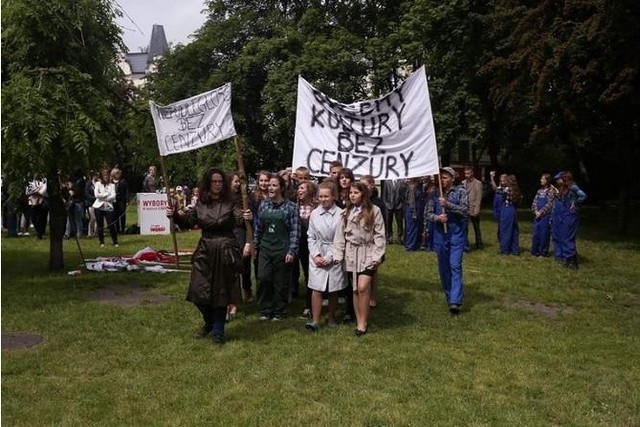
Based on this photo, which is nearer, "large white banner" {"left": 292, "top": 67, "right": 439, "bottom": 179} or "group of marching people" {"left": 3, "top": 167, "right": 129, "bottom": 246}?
"large white banner" {"left": 292, "top": 67, "right": 439, "bottom": 179}

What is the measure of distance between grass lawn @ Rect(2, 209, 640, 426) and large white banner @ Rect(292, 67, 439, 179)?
1972 mm

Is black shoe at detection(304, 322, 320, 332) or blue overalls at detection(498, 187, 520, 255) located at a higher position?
blue overalls at detection(498, 187, 520, 255)

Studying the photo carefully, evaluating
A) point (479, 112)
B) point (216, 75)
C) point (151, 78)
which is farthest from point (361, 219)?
point (151, 78)

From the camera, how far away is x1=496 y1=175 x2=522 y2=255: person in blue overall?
598 inches

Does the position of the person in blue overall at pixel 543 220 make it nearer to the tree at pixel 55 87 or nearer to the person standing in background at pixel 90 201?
the tree at pixel 55 87

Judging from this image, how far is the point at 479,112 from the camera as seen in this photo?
28.6 meters

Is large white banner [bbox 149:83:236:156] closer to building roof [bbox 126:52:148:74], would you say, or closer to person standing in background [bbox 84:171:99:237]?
person standing in background [bbox 84:171:99:237]

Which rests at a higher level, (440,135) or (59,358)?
(440,135)

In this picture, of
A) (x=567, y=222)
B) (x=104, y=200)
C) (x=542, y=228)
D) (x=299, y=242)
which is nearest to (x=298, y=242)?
(x=299, y=242)

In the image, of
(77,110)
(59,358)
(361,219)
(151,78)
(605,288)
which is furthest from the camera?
(151,78)

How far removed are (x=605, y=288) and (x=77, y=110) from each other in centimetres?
881

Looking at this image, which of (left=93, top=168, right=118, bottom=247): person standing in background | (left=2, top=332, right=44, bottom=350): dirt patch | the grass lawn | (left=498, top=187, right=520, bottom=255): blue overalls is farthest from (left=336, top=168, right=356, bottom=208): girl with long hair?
(left=93, top=168, right=118, bottom=247): person standing in background

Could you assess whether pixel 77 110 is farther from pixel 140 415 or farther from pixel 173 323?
pixel 140 415

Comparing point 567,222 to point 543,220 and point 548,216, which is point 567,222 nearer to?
point 548,216
